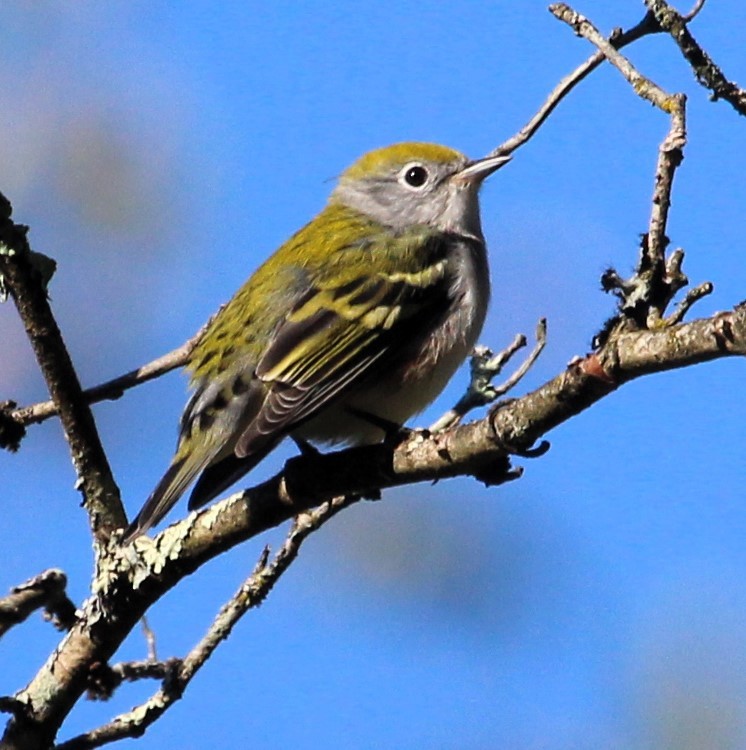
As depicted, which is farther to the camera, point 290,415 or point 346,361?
point 346,361

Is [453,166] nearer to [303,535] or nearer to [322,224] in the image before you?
[322,224]

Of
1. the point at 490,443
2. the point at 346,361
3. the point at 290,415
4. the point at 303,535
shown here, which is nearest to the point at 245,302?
the point at 346,361

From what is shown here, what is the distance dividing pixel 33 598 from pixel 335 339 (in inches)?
63.4

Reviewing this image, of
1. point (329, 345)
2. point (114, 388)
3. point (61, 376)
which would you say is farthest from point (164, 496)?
point (329, 345)

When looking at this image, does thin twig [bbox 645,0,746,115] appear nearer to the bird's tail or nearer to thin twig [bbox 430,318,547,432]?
thin twig [bbox 430,318,547,432]

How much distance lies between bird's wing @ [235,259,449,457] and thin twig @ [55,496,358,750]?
344 mm

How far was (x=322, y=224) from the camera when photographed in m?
5.70

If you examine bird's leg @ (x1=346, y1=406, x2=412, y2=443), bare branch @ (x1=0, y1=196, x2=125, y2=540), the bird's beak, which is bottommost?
bare branch @ (x1=0, y1=196, x2=125, y2=540)

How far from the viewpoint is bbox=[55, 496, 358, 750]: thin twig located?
3.40 metres

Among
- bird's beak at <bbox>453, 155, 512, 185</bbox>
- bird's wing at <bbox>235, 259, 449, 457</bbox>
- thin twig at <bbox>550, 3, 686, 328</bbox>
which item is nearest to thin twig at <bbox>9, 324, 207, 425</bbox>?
bird's wing at <bbox>235, 259, 449, 457</bbox>

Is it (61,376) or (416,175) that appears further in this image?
(416,175)

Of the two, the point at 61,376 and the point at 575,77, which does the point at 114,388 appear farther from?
the point at 575,77

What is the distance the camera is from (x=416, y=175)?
19.7 feet

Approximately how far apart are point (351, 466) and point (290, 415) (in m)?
0.75
